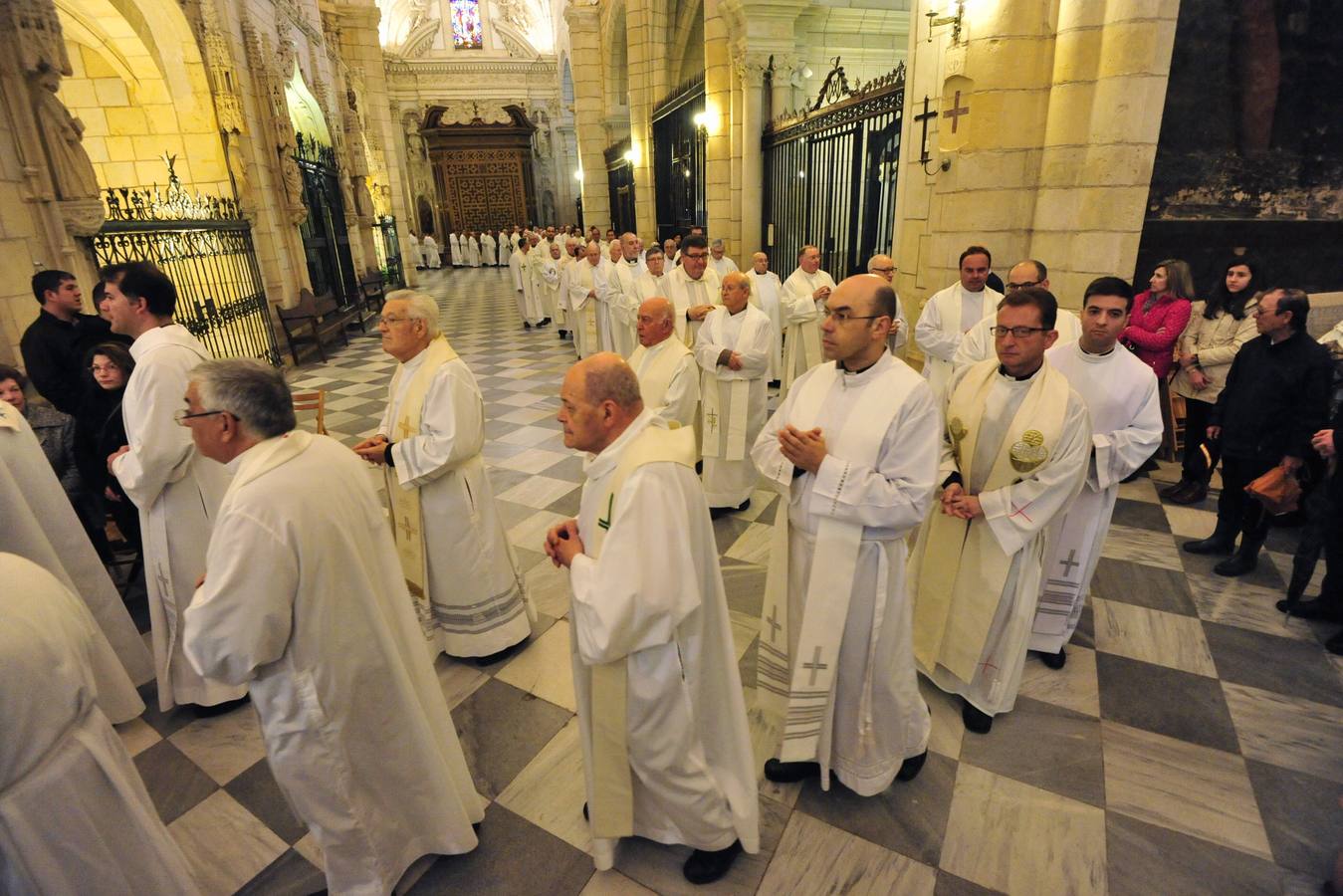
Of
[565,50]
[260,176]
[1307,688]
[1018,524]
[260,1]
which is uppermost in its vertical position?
[565,50]

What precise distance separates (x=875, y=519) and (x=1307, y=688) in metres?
2.58

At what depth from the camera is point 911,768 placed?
8.49 ft

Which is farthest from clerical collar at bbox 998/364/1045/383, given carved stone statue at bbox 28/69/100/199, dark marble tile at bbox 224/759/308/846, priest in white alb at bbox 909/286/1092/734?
carved stone statue at bbox 28/69/100/199

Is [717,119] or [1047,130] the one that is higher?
[717,119]

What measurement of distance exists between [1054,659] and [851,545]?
1.76m

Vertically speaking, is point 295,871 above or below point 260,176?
below

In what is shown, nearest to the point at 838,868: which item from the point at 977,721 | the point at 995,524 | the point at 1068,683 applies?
the point at 977,721

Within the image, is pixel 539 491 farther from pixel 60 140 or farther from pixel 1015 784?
pixel 60 140

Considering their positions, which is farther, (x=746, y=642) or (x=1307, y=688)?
(x=746, y=642)

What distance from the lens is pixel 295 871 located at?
231 cm

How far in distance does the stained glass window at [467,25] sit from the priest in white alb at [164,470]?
3252cm

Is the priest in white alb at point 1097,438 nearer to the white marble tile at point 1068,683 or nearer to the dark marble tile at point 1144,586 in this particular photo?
the white marble tile at point 1068,683

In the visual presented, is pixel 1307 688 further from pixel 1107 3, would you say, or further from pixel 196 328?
pixel 196 328

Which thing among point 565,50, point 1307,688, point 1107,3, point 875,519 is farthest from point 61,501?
point 565,50
